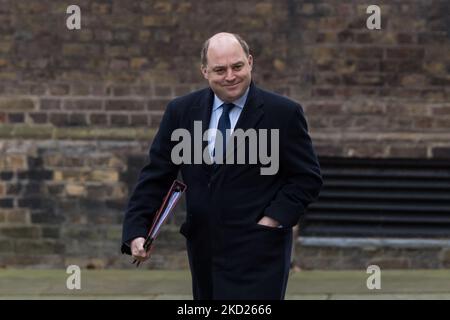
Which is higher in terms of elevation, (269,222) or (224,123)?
(224,123)

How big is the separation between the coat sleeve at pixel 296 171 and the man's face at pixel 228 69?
0.94ft

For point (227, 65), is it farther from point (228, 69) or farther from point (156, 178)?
point (156, 178)

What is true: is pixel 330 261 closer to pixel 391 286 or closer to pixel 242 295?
pixel 391 286

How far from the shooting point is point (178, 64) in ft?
31.0

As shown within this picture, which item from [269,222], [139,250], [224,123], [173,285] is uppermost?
[224,123]

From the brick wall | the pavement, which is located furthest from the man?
the brick wall

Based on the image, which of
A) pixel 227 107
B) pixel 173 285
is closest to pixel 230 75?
pixel 227 107

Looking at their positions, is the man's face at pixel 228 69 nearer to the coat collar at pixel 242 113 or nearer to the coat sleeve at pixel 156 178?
the coat collar at pixel 242 113

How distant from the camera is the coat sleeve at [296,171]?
4582 millimetres

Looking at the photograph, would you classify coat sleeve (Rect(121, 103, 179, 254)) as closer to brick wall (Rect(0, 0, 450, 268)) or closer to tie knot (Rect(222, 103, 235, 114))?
tie knot (Rect(222, 103, 235, 114))

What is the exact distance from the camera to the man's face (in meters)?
4.52

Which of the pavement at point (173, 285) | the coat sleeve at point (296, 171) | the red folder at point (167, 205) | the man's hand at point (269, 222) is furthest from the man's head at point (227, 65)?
the pavement at point (173, 285)

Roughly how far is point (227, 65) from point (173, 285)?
174 inches

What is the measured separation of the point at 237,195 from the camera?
458 centimetres
